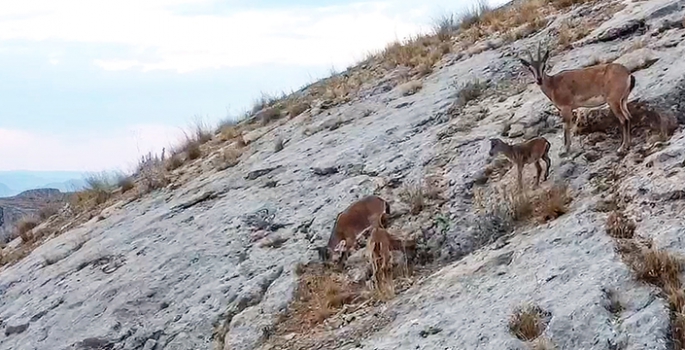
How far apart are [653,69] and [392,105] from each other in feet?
14.5

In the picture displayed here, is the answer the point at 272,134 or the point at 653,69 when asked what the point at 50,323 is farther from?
the point at 653,69

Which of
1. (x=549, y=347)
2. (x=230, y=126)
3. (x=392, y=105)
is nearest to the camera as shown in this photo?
(x=549, y=347)

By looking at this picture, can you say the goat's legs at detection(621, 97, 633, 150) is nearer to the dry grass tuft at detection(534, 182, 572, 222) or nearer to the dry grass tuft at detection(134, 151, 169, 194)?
the dry grass tuft at detection(534, 182, 572, 222)

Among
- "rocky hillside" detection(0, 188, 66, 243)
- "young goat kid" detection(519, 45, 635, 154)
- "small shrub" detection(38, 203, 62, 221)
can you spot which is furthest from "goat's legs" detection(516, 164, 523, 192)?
"rocky hillside" detection(0, 188, 66, 243)

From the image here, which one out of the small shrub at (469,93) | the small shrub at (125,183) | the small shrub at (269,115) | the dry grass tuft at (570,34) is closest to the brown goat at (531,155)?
the small shrub at (469,93)

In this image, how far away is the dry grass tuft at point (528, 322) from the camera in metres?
5.98

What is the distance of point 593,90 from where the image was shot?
845 cm

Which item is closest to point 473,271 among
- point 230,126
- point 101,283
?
point 101,283

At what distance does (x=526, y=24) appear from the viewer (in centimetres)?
1404

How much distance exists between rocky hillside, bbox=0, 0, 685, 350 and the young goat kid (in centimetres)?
23

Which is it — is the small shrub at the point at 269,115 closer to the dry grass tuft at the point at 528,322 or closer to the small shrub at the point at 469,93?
the small shrub at the point at 469,93

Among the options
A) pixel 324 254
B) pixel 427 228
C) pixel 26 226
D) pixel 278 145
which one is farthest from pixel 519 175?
pixel 26 226

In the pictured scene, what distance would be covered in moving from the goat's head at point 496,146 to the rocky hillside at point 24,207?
1114 centimetres

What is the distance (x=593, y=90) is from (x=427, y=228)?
214 centimetres
